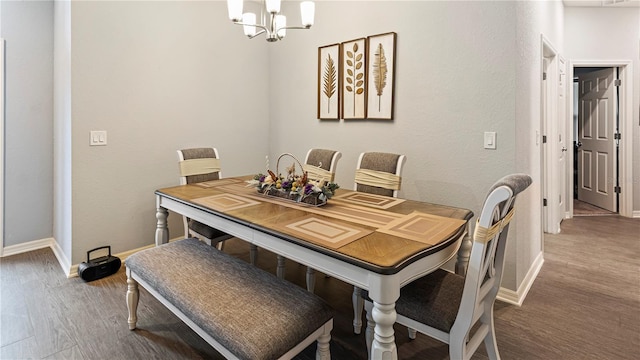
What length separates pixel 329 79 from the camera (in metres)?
3.51

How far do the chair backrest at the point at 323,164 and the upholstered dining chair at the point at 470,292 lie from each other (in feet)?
4.23

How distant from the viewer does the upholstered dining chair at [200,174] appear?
8.77ft

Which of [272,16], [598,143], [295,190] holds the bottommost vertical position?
[295,190]

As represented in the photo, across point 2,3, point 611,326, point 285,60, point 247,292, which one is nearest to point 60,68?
point 2,3

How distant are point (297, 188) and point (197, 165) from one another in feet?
4.04

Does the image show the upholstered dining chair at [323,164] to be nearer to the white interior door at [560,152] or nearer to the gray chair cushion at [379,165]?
the gray chair cushion at [379,165]

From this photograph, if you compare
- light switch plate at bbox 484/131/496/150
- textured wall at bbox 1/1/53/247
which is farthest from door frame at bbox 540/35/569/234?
textured wall at bbox 1/1/53/247

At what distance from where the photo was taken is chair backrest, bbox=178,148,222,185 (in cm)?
288

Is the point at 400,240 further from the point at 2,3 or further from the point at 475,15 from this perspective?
the point at 2,3

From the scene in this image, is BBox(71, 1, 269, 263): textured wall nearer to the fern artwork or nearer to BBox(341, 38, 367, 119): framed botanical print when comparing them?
BBox(341, 38, 367, 119): framed botanical print

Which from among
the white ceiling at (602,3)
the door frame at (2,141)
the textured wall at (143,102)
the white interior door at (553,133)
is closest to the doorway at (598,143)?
the white ceiling at (602,3)

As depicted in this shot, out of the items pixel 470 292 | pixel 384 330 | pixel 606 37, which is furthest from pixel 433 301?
pixel 606 37

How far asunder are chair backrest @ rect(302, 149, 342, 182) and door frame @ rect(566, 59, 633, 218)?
3585 millimetres

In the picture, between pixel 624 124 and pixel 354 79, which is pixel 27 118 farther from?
pixel 624 124
